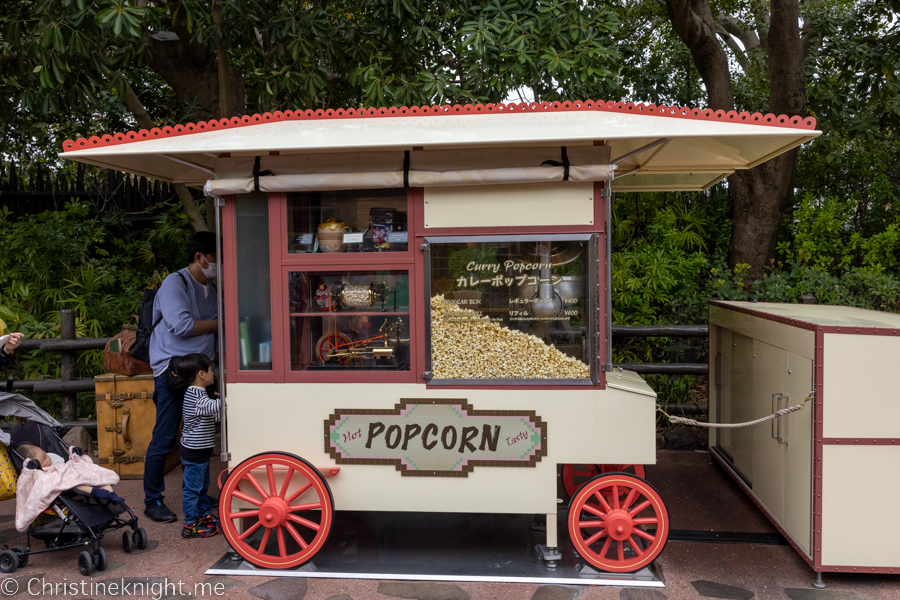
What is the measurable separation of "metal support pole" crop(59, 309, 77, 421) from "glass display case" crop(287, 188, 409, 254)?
11.5 feet

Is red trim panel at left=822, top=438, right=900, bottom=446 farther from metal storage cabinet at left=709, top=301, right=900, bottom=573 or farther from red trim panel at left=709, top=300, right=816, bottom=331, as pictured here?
red trim panel at left=709, top=300, right=816, bottom=331

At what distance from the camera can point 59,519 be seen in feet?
13.9

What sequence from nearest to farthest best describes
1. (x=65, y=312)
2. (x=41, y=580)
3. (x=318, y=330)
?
1. (x=41, y=580)
2. (x=318, y=330)
3. (x=65, y=312)

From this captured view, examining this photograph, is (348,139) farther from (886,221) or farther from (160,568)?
(886,221)

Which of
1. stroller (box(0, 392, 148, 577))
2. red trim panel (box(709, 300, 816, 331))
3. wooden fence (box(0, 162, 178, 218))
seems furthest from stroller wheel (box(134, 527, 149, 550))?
wooden fence (box(0, 162, 178, 218))

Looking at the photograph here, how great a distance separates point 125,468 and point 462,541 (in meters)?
3.17

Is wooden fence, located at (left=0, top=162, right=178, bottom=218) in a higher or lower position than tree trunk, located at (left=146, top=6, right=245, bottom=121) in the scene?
lower

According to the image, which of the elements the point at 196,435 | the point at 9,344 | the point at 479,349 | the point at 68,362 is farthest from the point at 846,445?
the point at 68,362

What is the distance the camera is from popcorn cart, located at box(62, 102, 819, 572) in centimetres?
385

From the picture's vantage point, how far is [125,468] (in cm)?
564

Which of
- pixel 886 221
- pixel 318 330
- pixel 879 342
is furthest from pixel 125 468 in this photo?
pixel 886 221

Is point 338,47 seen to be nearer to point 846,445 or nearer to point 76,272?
point 76,272

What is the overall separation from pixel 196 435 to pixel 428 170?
2304 millimetres

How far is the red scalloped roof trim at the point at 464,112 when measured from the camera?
12.0 feet
